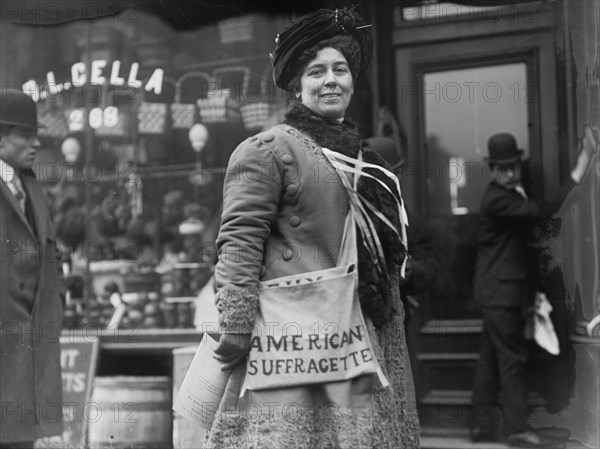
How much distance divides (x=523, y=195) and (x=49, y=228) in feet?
8.83

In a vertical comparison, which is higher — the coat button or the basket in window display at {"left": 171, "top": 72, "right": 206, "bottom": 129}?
the basket in window display at {"left": 171, "top": 72, "right": 206, "bottom": 129}

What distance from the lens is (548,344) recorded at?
534cm

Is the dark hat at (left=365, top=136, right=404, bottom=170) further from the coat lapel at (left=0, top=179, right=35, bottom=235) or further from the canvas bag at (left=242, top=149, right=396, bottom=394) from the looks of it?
the coat lapel at (left=0, top=179, right=35, bottom=235)

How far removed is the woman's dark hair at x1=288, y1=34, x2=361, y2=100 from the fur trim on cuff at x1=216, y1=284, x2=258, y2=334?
877 mm

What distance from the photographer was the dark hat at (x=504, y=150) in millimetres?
5520

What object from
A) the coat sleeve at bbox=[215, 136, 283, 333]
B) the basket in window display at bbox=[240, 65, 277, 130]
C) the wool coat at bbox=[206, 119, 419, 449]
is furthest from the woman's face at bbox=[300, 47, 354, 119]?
the basket in window display at bbox=[240, 65, 277, 130]

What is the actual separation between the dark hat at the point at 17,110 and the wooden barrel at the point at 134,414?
176cm

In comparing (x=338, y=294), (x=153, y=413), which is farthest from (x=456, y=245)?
(x=338, y=294)

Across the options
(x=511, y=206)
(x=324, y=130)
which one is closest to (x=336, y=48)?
(x=324, y=130)

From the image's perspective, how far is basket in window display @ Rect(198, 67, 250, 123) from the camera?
707cm

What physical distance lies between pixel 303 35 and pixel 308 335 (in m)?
1.12

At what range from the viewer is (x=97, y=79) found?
769 cm

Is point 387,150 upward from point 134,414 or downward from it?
upward

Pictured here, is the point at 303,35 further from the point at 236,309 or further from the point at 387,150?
the point at 387,150
